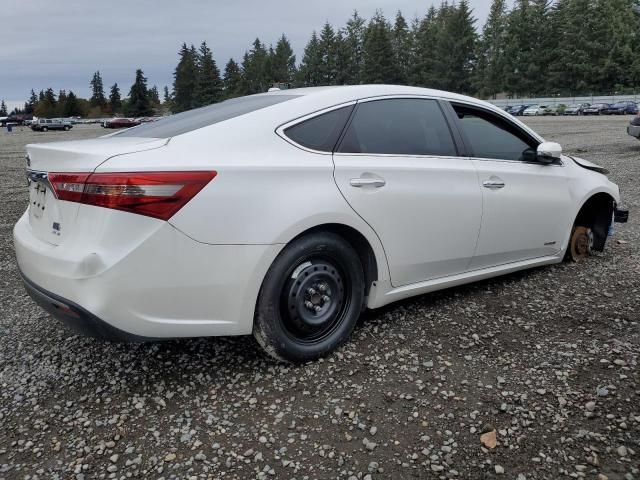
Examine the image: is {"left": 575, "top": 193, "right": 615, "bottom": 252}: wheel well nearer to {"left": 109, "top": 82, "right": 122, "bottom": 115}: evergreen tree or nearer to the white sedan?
the white sedan

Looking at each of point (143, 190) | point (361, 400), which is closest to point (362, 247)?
point (361, 400)

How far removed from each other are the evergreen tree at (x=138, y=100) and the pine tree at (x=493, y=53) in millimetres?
58478

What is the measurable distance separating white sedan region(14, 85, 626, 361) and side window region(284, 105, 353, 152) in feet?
0.04

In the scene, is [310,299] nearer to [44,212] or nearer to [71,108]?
[44,212]

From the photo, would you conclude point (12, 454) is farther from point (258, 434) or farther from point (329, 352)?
point (329, 352)

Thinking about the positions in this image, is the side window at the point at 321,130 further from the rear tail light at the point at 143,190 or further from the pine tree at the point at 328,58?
the pine tree at the point at 328,58

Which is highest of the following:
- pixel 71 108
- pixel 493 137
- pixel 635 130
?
pixel 71 108

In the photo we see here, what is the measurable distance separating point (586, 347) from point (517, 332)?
413 millimetres

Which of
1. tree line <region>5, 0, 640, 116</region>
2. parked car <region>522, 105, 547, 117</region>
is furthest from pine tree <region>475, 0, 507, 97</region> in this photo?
parked car <region>522, 105, 547, 117</region>

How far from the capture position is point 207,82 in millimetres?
98688

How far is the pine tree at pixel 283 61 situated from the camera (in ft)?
352

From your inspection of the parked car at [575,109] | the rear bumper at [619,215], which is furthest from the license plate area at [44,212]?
the parked car at [575,109]

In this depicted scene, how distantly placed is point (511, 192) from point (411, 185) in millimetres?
1061

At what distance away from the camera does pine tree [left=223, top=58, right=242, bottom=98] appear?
10462 centimetres
